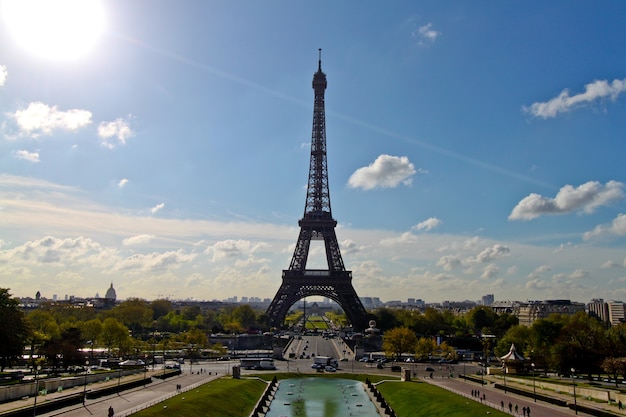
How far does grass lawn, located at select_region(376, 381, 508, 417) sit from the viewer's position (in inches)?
1844

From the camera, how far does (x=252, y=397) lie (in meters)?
58.3

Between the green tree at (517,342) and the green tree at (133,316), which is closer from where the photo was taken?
the green tree at (517,342)

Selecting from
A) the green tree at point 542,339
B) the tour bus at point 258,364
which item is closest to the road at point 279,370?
the tour bus at point 258,364

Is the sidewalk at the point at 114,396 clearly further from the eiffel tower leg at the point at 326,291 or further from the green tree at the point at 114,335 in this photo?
the eiffel tower leg at the point at 326,291

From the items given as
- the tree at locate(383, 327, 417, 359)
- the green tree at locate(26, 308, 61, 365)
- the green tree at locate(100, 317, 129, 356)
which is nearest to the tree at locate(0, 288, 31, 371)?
the green tree at locate(26, 308, 61, 365)

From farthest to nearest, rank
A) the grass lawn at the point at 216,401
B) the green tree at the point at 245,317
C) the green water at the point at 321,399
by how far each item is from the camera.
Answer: the green tree at the point at 245,317 < the green water at the point at 321,399 < the grass lawn at the point at 216,401

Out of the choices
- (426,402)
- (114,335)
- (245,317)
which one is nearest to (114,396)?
(426,402)

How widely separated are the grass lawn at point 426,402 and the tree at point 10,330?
132 ft

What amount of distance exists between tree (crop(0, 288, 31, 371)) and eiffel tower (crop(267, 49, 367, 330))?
58.9m

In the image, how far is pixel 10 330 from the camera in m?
58.8

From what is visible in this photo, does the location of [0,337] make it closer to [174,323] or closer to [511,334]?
[511,334]

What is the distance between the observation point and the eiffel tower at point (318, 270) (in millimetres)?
117188

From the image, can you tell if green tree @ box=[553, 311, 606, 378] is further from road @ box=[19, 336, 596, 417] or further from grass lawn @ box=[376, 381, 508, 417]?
grass lawn @ box=[376, 381, 508, 417]

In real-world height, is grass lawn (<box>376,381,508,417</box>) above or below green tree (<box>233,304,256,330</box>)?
below
